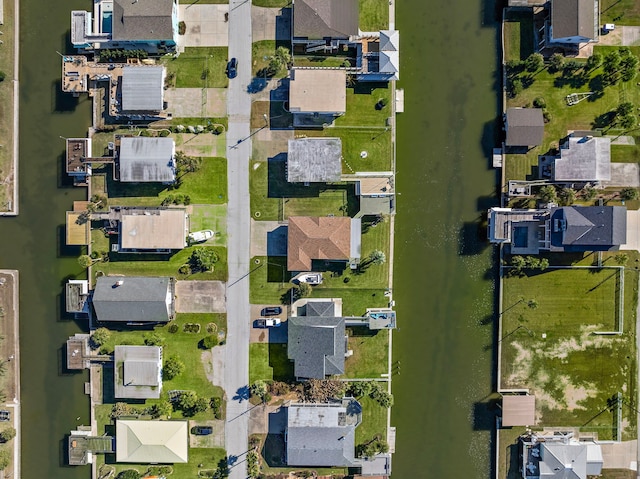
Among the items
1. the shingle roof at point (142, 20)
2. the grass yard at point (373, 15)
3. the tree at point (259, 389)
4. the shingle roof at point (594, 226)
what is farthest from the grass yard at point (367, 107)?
the tree at point (259, 389)

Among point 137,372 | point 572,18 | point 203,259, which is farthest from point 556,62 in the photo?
point 137,372

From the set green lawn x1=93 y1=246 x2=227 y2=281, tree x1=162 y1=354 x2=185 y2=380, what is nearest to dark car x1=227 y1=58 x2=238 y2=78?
green lawn x1=93 y1=246 x2=227 y2=281

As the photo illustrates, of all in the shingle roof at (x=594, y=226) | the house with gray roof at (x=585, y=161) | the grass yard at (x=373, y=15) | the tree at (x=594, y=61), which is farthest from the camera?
the grass yard at (x=373, y=15)

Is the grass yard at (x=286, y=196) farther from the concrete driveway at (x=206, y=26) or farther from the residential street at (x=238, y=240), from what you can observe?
the concrete driveway at (x=206, y=26)

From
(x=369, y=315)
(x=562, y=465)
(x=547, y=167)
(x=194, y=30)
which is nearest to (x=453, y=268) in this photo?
(x=369, y=315)

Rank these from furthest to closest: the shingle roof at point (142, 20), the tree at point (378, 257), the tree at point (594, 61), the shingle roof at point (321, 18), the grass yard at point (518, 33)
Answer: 1. the grass yard at point (518, 33)
2. the tree at point (378, 257)
3. the tree at point (594, 61)
4. the shingle roof at point (142, 20)
5. the shingle roof at point (321, 18)

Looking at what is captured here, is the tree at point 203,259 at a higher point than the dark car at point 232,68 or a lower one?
lower

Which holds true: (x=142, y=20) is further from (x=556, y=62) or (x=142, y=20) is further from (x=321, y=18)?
(x=556, y=62)
